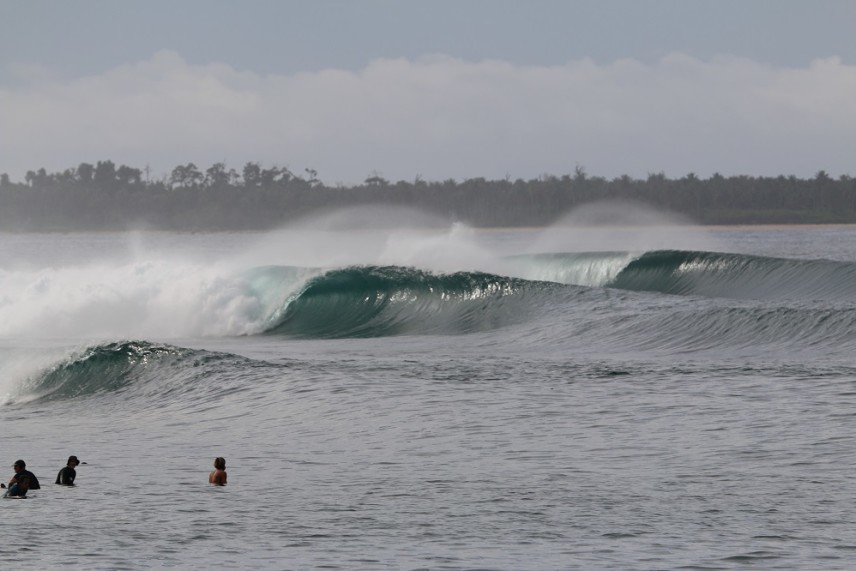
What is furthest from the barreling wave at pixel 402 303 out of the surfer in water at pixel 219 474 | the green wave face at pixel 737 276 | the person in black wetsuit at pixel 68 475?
the person in black wetsuit at pixel 68 475

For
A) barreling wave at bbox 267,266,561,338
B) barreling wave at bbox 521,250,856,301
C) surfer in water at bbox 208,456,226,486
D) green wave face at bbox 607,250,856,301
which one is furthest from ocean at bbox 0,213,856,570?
barreling wave at bbox 521,250,856,301

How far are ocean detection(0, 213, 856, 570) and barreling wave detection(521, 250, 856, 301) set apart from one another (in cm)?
866

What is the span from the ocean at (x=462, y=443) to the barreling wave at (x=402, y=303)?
1.91 feet

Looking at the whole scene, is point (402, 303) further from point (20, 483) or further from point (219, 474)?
point (20, 483)

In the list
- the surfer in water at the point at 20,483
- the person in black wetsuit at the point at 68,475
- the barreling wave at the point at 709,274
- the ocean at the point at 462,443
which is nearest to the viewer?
the ocean at the point at 462,443

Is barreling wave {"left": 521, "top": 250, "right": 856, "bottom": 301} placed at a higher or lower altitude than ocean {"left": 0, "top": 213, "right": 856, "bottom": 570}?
higher

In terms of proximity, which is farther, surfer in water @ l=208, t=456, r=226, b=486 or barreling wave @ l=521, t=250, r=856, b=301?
barreling wave @ l=521, t=250, r=856, b=301

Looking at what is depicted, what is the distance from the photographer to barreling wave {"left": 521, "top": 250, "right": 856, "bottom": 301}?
3956 cm

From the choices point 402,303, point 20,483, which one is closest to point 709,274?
point 402,303

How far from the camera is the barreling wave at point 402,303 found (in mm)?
32844

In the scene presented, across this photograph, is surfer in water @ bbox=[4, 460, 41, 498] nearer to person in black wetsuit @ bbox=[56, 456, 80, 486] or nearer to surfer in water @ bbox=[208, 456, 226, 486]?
person in black wetsuit @ bbox=[56, 456, 80, 486]

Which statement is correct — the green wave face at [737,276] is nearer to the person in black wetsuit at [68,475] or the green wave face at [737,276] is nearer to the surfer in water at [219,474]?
the surfer in water at [219,474]

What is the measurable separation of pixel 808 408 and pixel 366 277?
77.3ft

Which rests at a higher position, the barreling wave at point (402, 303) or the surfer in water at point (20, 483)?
the barreling wave at point (402, 303)
